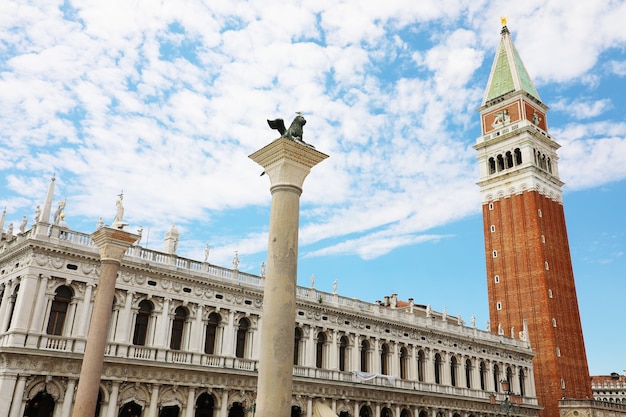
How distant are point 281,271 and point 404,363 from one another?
32.3 meters

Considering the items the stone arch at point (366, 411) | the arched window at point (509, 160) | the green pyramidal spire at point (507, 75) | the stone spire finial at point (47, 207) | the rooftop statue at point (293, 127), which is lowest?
the stone arch at point (366, 411)

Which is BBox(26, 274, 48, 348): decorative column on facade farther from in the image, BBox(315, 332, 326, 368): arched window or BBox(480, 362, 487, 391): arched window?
BBox(480, 362, 487, 391): arched window

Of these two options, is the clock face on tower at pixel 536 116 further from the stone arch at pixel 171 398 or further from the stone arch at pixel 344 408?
the stone arch at pixel 171 398

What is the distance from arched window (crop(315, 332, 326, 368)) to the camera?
35.2 m

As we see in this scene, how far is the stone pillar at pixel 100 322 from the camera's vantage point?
44.2ft

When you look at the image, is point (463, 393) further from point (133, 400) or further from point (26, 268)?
point (26, 268)

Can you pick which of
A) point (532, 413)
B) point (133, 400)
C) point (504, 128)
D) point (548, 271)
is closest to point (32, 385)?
point (133, 400)

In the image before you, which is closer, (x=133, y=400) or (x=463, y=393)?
(x=133, y=400)

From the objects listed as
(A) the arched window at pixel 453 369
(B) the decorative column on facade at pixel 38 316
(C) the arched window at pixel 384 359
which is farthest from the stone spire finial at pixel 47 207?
(A) the arched window at pixel 453 369

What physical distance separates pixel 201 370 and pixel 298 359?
7.10 m

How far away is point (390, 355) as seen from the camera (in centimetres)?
3969

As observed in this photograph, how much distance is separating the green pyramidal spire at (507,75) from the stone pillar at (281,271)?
187ft

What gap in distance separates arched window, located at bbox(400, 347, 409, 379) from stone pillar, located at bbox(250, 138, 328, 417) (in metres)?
31.7

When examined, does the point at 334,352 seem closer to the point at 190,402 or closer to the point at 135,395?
the point at 190,402
